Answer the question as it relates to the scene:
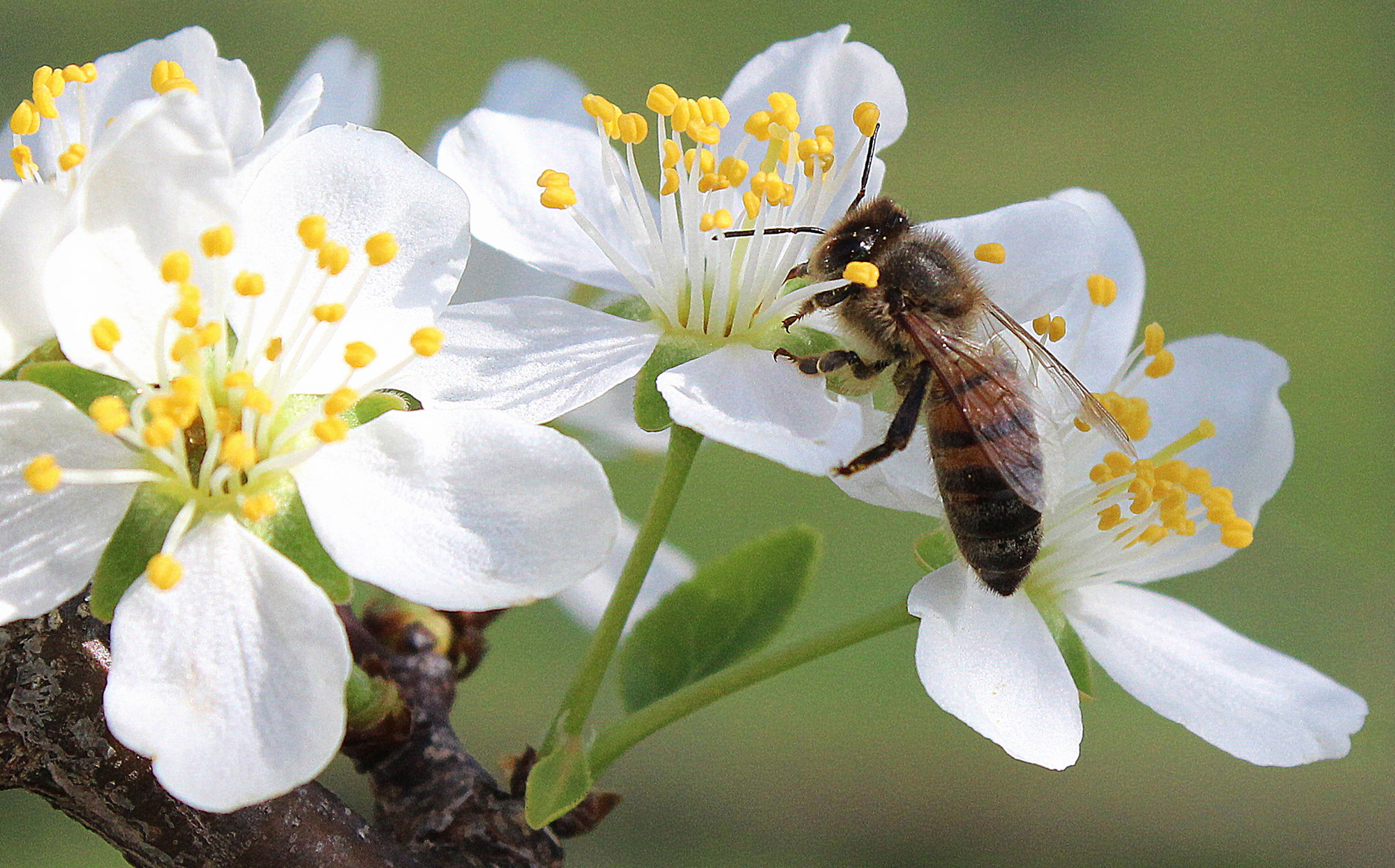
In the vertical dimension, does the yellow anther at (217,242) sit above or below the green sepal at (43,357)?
above

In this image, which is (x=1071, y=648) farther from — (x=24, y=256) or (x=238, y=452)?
(x=24, y=256)

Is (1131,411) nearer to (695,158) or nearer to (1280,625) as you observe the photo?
(695,158)

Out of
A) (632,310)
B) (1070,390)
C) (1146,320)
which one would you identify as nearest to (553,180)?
(632,310)

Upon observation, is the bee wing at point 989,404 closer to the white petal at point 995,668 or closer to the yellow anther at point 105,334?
the white petal at point 995,668

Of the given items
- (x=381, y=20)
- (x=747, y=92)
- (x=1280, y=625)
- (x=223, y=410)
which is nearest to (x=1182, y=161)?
(x=1280, y=625)

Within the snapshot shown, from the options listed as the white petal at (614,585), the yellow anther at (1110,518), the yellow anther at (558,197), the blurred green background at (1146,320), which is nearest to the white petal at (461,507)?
the yellow anther at (558,197)

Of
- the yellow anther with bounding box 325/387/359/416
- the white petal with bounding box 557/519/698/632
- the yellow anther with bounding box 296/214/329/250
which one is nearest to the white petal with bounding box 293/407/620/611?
the yellow anther with bounding box 325/387/359/416
